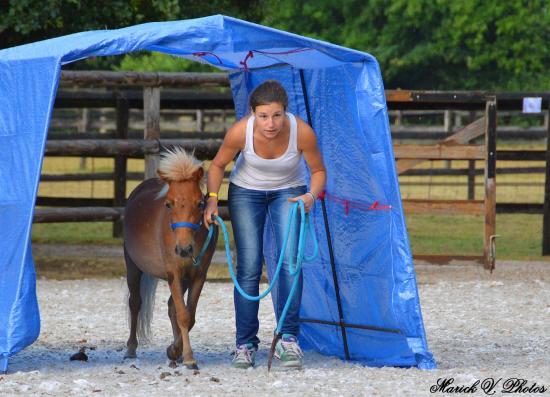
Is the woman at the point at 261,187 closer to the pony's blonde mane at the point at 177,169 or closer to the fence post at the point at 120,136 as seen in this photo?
the pony's blonde mane at the point at 177,169

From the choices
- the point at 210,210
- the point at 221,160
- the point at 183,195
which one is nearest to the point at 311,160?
the point at 221,160

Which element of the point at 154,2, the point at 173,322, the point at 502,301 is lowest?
the point at 502,301

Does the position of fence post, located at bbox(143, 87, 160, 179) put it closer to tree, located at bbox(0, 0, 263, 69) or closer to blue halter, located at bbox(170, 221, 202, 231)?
tree, located at bbox(0, 0, 263, 69)

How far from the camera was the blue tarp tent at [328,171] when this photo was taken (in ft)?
19.4

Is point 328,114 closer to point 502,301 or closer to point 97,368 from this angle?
point 97,368

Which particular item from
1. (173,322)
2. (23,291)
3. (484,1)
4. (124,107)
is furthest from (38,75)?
(484,1)

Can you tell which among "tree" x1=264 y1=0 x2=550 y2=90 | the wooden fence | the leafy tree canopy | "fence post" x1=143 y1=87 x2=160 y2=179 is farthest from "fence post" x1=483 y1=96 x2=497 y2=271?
"tree" x1=264 y1=0 x2=550 y2=90

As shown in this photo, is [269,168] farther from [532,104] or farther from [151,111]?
[532,104]

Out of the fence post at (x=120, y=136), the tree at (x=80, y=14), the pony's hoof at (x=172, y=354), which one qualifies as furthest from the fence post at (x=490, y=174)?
the pony's hoof at (x=172, y=354)

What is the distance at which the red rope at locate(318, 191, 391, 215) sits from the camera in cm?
639

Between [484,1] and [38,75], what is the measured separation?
29.4 m

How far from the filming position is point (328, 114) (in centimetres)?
677

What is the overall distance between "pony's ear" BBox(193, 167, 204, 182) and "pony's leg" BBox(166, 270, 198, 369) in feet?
1.89

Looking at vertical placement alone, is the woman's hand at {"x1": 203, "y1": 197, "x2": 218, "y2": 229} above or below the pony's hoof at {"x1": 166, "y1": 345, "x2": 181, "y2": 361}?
above
